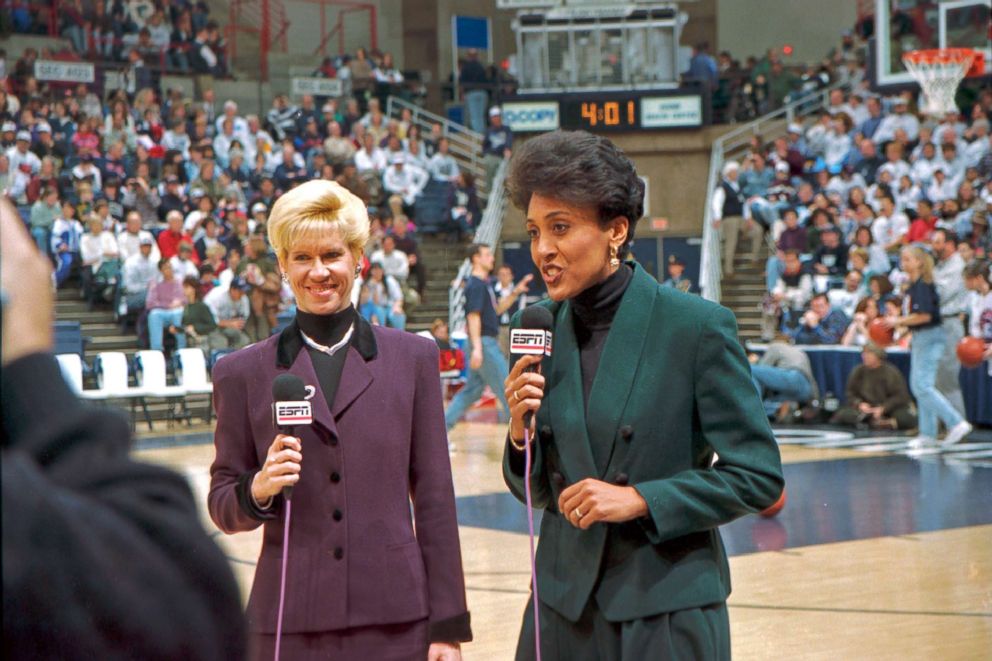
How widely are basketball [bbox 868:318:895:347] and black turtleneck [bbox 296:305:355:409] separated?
39.0 feet

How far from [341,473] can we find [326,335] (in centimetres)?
32

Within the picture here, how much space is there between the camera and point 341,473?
9.23ft

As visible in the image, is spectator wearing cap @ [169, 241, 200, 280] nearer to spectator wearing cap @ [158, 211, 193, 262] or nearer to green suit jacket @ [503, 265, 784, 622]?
spectator wearing cap @ [158, 211, 193, 262]

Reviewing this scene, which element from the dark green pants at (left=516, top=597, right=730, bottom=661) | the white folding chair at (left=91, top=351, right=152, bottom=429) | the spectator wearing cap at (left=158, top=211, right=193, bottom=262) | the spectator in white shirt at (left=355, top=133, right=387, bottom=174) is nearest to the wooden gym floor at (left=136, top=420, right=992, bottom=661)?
the dark green pants at (left=516, top=597, right=730, bottom=661)

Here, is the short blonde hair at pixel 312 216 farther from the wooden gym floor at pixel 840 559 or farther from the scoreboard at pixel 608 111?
the scoreboard at pixel 608 111

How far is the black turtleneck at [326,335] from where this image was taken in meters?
2.92

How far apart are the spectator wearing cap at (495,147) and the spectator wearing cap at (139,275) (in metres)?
9.02

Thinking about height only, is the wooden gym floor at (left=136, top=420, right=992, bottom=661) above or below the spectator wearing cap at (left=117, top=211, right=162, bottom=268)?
below

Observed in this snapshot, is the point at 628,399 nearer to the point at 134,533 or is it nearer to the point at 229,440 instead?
the point at 229,440

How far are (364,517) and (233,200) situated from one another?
18565 millimetres

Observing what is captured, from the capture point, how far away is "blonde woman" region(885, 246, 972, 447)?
40.2ft

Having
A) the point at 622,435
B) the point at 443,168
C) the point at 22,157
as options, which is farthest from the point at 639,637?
the point at 443,168

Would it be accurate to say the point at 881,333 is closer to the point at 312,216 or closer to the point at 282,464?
the point at 312,216

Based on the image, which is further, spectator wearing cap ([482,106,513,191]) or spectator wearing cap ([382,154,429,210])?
spectator wearing cap ([482,106,513,191])
